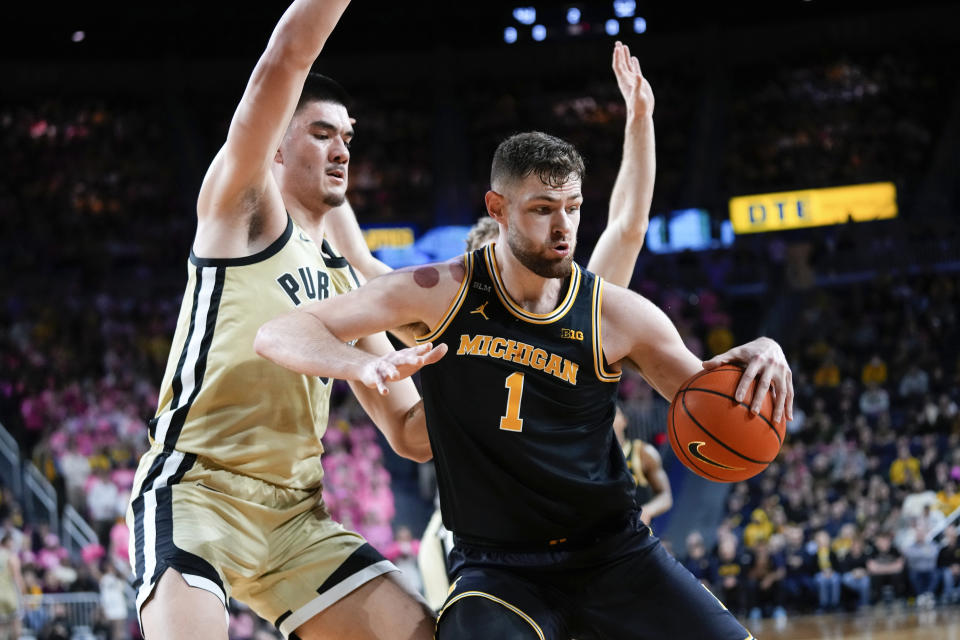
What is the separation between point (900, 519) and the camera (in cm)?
1347

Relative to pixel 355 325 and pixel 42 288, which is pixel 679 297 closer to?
pixel 42 288

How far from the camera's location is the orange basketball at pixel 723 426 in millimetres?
3410

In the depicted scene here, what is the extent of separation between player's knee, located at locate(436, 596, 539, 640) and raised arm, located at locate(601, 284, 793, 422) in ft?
3.03

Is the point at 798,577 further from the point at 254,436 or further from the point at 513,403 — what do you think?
the point at 254,436

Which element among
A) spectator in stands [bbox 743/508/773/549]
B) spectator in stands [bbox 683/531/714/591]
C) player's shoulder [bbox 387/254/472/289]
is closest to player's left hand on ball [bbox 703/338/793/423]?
player's shoulder [bbox 387/254/472/289]

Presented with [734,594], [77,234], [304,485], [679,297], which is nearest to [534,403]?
[304,485]

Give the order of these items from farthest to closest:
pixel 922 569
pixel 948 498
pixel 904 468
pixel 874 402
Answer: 1. pixel 874 402
2. pixel 904 468
3. pixel 948 498
4. pixel 922 569

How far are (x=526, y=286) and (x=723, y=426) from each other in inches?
31.8

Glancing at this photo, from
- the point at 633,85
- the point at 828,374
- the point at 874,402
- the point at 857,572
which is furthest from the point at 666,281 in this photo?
the point at 633,85

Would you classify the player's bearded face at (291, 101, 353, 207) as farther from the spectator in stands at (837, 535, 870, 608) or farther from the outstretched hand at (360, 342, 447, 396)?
the spectator in stands at (837, 535, 870, 608)

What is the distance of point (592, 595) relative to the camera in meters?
3.45

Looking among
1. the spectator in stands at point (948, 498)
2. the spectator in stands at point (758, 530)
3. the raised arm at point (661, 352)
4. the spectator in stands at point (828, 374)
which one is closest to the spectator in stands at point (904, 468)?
the spectator in stands at point (948, 498)

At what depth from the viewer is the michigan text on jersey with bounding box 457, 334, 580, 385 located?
11.4ft

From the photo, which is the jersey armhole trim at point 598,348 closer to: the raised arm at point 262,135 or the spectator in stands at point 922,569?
the raised arm at point 262,135
